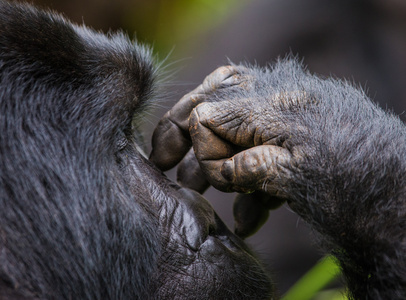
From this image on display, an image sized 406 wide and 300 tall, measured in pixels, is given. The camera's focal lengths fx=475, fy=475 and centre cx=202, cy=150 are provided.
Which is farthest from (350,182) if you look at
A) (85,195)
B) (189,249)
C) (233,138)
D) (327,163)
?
(85,195)

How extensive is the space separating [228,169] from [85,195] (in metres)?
0.39

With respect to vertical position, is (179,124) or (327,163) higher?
(179,124)

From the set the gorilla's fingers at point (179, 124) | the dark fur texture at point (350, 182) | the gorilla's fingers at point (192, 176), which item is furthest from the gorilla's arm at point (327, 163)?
the gorilla's fingers at point (192, 176)

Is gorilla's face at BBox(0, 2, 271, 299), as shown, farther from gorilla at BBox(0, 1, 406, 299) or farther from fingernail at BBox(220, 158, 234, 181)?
fingernail at BBox(220, 158, 234, 181)

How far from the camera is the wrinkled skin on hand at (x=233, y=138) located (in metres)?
1.27

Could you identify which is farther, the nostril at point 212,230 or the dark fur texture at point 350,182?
the nostril at point 212,230

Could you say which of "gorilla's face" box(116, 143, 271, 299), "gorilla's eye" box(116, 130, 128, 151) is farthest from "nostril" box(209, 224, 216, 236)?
"gorilla's eye" box(116, 130, 128, 151)

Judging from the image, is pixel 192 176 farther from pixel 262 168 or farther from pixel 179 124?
pixel 262 168

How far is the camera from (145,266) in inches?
50.8

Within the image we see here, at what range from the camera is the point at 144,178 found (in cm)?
139

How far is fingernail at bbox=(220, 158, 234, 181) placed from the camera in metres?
1.29

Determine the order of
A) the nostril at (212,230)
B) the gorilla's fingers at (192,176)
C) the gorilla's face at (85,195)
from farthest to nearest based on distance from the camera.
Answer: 1. the gorilla's fingers at (192,176)
2. the nostril at (212,230)
3. the gorilla's face at (85,195)

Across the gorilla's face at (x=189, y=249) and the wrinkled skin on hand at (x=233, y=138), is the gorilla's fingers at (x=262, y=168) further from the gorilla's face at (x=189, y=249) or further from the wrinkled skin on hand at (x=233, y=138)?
the gorilla's face at (x=189, y=249)

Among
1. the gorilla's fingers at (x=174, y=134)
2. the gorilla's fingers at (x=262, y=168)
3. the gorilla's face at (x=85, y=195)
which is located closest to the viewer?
the gorilla's face at (x=85, y=195)
